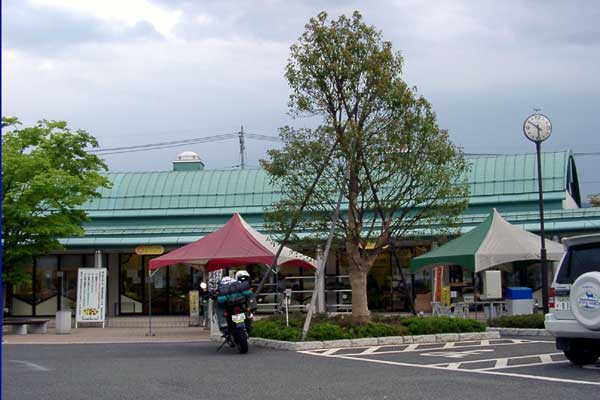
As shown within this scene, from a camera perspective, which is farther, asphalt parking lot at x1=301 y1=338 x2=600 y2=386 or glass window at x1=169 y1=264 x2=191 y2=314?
glass window at x1=169 y1=264 x2=191 y2=314

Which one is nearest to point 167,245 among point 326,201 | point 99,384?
point 326,201

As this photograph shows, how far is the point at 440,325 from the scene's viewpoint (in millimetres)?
17562

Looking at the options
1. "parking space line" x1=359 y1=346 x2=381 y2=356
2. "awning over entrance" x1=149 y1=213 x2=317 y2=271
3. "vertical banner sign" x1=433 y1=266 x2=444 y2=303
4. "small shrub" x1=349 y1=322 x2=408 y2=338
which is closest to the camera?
"parking space line" x1=359 y1=346 x2=381 y2=356

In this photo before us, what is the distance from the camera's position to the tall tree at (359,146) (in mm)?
18094

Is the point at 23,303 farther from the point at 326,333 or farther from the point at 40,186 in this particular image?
the point at 326,333

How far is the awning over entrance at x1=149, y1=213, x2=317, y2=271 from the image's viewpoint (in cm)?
2081

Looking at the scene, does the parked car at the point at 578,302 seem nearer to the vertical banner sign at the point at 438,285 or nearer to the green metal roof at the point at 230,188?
the vertical banner sign at the point at 438,285

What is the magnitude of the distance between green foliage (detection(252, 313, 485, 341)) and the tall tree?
714 millimetres

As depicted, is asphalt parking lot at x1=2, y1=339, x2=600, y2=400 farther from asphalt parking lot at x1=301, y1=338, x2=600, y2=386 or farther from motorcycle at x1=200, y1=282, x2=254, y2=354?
motorcycle at x1=200, y1=282, x2=254, y2=354

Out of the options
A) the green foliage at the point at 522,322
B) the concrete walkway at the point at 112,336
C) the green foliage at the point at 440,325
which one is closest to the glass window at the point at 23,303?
the concrete walkway at the point at 112,336

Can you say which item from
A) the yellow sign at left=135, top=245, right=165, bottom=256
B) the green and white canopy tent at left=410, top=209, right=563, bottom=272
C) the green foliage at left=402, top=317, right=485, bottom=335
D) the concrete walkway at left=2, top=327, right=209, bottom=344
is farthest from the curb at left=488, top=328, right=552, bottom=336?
the yellow sign at left=135, top=245, right=165, bottom=256

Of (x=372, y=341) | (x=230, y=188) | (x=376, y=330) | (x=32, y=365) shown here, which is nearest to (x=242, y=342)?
(x=372, y=341)

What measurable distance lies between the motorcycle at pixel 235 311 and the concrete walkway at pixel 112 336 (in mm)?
4317

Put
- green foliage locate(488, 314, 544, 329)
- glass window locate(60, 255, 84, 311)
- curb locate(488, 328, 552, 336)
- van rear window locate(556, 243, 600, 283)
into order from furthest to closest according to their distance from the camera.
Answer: glass window locate(60, 255, 84, 311) → green foliage locate(488, 314, 544, 329) → curb locate(488, 328, 552, 336) → van rear window locate(556, 243, 600, 283)
